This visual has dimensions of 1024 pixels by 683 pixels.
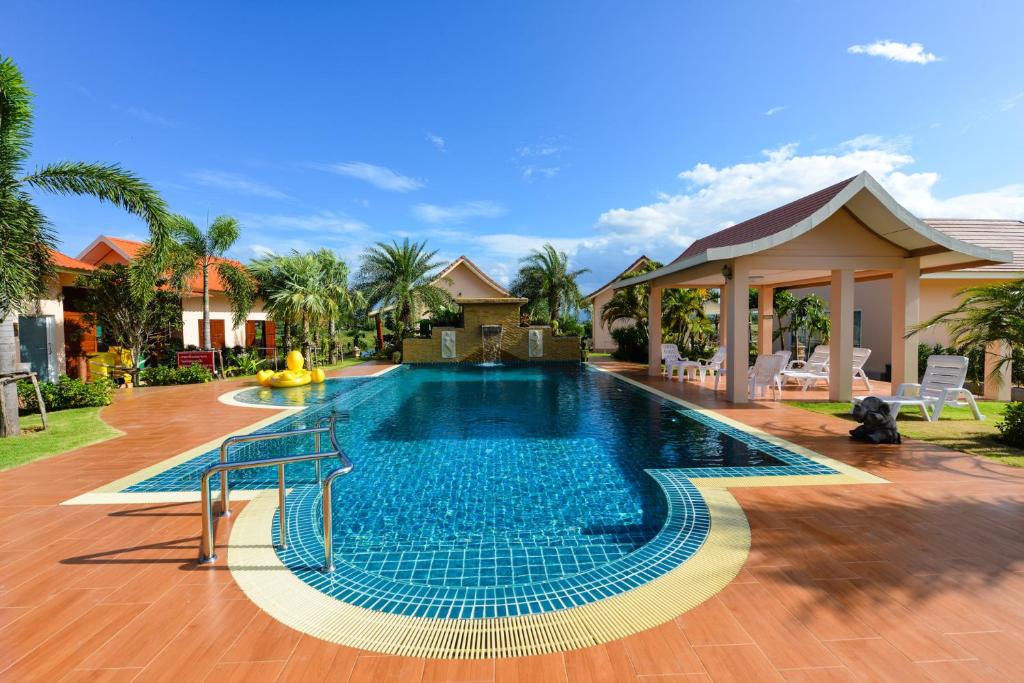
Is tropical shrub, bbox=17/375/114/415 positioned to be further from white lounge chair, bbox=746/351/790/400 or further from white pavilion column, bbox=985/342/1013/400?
white pavilion column, bbox=985/342/1013/400

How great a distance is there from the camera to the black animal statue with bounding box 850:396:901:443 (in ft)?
23.9

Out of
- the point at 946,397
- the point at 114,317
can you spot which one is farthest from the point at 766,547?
the point at 114,317

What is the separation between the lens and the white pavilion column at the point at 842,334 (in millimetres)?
11070

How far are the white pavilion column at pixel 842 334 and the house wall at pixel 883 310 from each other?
19.4ft

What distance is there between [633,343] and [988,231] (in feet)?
45.3

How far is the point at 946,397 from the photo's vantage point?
8.78 m

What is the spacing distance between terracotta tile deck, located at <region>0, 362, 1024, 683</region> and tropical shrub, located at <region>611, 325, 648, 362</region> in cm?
1758

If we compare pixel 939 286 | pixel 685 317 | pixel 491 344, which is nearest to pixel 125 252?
pixel 491 344

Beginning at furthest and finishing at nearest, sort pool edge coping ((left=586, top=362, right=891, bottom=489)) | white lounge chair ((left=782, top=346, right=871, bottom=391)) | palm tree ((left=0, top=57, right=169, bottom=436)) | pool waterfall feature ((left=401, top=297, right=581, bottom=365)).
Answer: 1. pool waterfall feature ((left=401, top=297, right=581, bottom=365))
2. white lounge chair ((left=782, top=346, right=871, bottom=391))
3. palm tree ((left=0, top=57, right=169, bottom=436))
4. pool edge coping ((left=586, top=362, right=891, bottom=489))

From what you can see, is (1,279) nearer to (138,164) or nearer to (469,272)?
(138,164)

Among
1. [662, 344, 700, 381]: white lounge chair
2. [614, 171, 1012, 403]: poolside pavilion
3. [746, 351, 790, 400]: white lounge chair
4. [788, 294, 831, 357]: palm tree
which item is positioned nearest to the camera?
[614, 171, 1012, 403]: poolside pavilion

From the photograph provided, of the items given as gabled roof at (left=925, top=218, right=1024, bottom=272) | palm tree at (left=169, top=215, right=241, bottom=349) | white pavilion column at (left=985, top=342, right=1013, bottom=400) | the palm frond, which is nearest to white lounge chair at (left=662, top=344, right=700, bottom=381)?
white pavilion column at (left=985, top=342, right=1013, bottom=400)

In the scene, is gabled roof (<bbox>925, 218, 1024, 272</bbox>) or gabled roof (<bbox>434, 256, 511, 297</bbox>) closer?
gabled roof (<bbox>925, 218, 1024, 272</bbox>)

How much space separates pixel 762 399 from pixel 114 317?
66.2 feet
